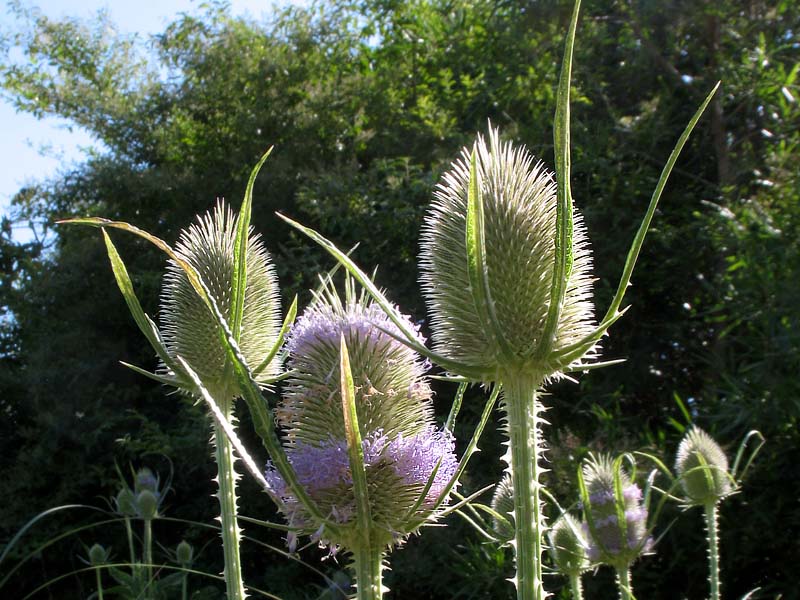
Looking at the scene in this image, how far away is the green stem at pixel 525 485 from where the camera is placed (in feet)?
3.77

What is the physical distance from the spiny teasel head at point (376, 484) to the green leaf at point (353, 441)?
0.08 meters

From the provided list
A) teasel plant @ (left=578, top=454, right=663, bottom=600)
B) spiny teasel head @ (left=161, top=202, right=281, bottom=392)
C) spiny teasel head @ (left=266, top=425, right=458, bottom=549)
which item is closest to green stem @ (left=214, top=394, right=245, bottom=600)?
spiny teasel head @ (left=161, top=202, right=281, bottom=392)

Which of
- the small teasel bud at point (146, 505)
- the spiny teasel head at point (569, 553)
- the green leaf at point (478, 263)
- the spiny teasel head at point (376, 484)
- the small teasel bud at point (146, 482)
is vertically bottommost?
the spiny teasel head at point (376, 484)

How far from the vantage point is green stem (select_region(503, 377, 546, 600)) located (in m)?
1.15

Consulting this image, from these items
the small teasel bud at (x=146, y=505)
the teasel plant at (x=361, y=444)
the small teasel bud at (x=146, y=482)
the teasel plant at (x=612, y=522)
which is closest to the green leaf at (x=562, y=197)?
the teasel plant at (x=361, y=444)

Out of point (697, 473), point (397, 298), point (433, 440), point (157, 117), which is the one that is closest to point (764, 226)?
point (397, 298)

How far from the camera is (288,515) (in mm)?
1208

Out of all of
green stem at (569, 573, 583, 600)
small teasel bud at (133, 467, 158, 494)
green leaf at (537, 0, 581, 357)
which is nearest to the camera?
green leaf at (537, 0, 581, 357)

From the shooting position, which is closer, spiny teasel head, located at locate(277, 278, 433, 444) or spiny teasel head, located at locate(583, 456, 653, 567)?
spiny teasel head, located at locate(277, 278, 433, 444)

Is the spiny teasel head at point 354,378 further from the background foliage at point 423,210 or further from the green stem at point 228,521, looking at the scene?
the background foliage at point 423,210

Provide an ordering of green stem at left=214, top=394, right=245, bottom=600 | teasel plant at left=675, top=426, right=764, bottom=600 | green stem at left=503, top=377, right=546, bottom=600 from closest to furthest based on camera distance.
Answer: green stem at left=503, top=377, right=546, bottom=600
green stem at left=214, top=394, right=245, bottom=600
teasel plant at left=675, top=426, right=764, bottom=600

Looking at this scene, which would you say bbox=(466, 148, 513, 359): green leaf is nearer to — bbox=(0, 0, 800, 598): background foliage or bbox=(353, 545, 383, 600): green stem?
bbox=(353, 545, 383, 600): green stem

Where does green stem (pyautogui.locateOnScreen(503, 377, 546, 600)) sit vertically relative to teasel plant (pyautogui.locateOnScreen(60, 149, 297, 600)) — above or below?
below

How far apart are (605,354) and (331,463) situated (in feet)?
20.0
